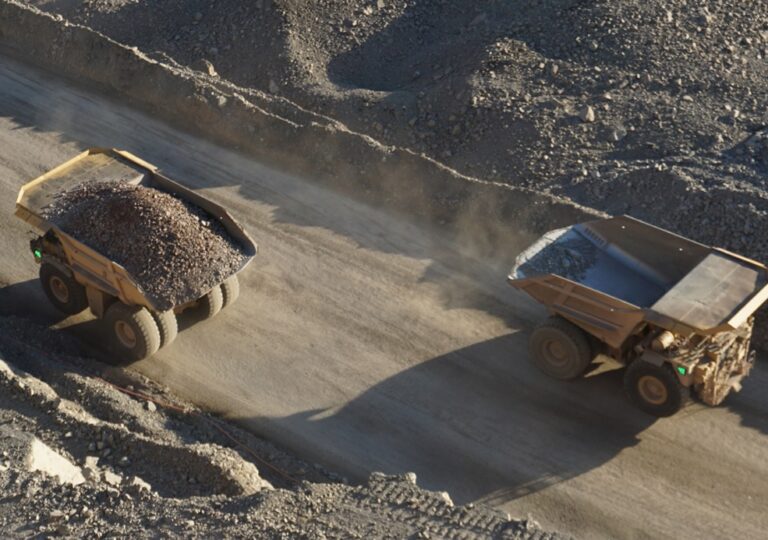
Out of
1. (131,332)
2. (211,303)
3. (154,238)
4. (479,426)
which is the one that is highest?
(154,238)

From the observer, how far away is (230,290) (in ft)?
50.1

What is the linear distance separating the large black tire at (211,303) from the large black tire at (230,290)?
0.07 m

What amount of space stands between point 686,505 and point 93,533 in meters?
6.69

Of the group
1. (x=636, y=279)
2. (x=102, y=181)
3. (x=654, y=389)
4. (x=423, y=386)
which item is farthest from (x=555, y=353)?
(x=102, y=181)

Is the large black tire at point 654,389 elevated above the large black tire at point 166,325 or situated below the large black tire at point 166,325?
above

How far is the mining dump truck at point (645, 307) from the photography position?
41.7ft

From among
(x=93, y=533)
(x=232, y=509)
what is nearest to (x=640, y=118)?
(x=232, y=509)

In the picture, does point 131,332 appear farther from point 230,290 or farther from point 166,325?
point 230,290

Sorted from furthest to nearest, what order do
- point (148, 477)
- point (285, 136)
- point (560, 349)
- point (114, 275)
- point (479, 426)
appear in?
point (285, 136) < point (114, 275) < point (560, 349) < point (479, 426) < point (148, 477)

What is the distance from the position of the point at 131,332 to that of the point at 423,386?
4048mm

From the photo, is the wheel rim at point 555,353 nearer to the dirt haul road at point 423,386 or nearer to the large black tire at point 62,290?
the dirt haul road at point 423,386

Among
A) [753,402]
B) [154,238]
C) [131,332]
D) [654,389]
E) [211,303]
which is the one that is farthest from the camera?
[211,303]

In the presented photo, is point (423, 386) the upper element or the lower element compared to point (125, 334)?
upper

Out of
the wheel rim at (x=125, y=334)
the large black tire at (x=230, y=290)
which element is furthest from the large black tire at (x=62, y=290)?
the large black tire at (x=230, y=290)
